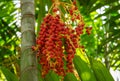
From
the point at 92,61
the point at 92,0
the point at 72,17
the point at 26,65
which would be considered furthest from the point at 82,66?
the point at 92,0

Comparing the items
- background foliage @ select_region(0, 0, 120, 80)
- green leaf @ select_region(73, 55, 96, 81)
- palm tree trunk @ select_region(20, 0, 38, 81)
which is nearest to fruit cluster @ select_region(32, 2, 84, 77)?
palm tree trunk @ select_region(20, 0, 38, 81)

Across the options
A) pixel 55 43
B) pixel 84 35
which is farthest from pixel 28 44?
pixel 84 35

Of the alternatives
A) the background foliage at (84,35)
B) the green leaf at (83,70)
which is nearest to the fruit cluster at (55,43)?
the green leaf at (83,70)

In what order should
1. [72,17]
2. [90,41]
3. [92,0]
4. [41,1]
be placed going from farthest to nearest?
[90,41], [92,0], [41,1], [72,17]

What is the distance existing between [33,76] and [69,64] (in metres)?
0.14

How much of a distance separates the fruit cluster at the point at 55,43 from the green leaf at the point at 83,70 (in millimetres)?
334

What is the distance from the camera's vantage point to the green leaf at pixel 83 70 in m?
1.40

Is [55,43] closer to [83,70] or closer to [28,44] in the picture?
[28,44]

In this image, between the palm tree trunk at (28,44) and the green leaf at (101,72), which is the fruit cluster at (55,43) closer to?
the palm tree trunk at (28,44)

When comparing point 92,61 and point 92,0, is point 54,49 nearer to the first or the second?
point 92,61

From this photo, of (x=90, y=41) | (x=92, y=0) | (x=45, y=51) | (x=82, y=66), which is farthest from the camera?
(x=90, y=41)

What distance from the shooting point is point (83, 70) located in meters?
1.41

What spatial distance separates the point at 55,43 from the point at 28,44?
4.3 inches

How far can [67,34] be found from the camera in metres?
1.05
